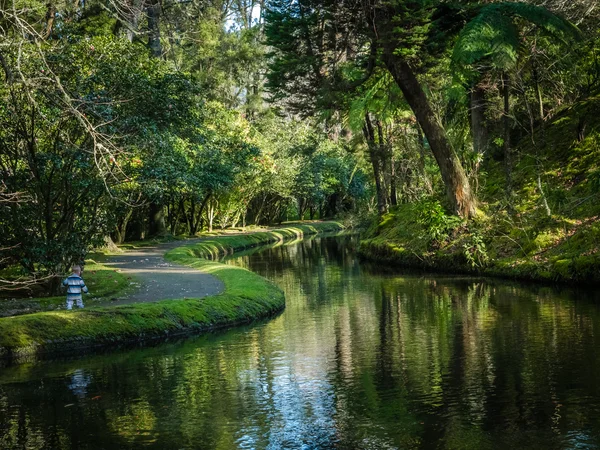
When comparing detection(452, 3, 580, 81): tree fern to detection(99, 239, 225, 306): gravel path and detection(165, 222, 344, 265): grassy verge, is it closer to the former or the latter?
detection(99, 239, 225, 306): gravel path

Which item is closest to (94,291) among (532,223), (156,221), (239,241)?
(532,223)

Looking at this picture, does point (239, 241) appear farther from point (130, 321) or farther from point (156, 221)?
point (130, 321)

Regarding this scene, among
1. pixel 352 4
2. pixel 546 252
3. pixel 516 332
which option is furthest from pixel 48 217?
pixel 546 252

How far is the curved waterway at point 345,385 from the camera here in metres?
8.91

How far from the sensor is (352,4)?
19.9m

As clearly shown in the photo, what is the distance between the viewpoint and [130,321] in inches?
619

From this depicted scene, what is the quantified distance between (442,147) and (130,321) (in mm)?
14215

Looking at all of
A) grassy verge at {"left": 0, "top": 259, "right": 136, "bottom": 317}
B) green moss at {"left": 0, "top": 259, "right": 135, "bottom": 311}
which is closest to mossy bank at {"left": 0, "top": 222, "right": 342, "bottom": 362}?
grassy verge at {"left": 0, "top": 259, "right": 136, "bottom": 317}

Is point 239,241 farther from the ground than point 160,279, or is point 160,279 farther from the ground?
point 239,241

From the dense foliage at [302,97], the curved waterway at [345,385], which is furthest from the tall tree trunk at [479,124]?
the curved waterway at [345,385]

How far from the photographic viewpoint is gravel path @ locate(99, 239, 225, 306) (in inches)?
739

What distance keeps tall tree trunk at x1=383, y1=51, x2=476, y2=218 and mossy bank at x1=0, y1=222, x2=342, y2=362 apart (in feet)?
27.8

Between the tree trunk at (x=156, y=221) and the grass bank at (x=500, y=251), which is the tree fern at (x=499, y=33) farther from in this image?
the tree trunk at (x=156, y=221)

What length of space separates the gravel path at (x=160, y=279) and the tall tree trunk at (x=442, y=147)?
8.88 meters
